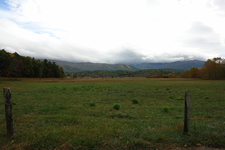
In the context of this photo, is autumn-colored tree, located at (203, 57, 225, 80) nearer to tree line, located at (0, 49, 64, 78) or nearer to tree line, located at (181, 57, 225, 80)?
tree line, located at (181, 57, 225, 80)

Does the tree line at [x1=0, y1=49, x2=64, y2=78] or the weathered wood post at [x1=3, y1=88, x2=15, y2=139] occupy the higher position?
the tree line at [x1=0, y1=49, x2=64, y2=78]

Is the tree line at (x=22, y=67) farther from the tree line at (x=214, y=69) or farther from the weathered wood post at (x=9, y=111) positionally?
the tree line at (x=214, y=69)

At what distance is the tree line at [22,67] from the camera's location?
5616 centimetres

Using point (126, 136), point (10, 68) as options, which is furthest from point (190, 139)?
point (10, 68)

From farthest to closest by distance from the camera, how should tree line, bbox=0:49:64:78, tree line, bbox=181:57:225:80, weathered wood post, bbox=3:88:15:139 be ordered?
1. tree line, bbox=181:57:225:80
2. tree line, bbox=0:49:64:78
3. weathered wood post, bbox=3:88:15:139

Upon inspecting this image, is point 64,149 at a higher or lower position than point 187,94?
lower

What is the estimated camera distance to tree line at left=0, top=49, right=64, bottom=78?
5616cm

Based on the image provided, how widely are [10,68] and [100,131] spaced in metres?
69.4

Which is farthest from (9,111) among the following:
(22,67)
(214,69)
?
(214,69)

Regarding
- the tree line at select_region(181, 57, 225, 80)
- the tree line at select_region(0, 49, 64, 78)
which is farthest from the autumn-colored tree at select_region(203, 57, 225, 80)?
the tree line at select_region(0, 49, 64, 78)

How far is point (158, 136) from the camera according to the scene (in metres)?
5.66

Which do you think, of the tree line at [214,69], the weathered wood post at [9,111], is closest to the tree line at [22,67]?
the weathered wood post at [9,111]

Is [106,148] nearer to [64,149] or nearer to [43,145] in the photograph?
[64,149]

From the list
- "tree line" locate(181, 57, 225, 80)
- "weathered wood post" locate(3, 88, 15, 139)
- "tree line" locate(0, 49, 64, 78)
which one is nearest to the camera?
"weathered wood post" locate(3, 88, 15, 139)
